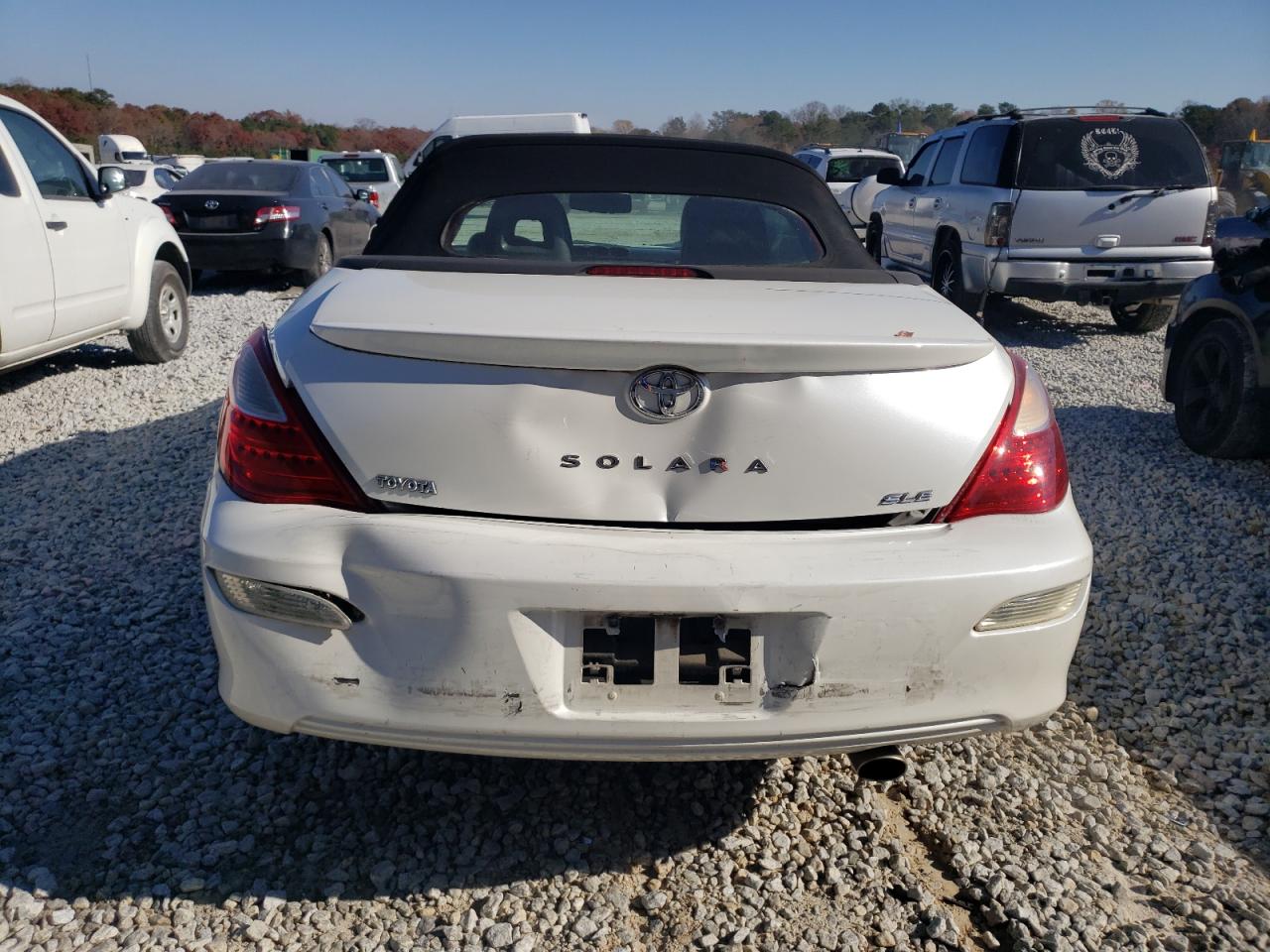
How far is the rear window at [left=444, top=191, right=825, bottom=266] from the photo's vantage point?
10.2ft

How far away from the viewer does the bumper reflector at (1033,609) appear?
2041 millimetres

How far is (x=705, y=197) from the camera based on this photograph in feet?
10.3

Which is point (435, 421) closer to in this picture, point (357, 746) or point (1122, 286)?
point (357, 746)

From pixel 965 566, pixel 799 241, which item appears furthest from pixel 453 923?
pixel 799 241

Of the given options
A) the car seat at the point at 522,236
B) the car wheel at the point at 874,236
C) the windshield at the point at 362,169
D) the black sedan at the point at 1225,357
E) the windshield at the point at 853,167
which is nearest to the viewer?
the car seat at the point at 522,236

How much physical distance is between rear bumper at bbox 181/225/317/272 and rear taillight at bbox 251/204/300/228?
0.08 meters

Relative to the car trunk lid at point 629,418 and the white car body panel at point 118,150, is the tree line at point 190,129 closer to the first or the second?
the white car body panel at point 118,150

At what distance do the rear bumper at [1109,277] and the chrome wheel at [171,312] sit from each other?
672cm

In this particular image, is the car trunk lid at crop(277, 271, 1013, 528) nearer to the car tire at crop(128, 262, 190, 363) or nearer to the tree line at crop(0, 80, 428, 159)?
the car tire at crop(128, 262, 190, 363)

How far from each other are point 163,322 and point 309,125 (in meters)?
77.0

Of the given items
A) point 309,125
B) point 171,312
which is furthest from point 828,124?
point 171,312

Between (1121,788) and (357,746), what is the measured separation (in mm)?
2085

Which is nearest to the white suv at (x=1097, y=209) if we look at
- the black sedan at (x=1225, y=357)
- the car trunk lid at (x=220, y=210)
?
the black sedan at (x=1225, y=357)

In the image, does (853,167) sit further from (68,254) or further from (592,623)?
(592,623)
